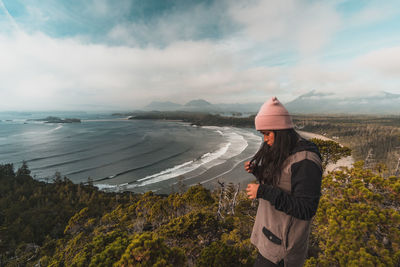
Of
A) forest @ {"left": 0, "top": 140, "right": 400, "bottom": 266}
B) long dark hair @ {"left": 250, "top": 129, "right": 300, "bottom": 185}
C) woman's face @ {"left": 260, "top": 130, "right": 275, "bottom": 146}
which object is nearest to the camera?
long dark hair @ {"left": 250, "top": 129, "right": 300, "bottom": 185}

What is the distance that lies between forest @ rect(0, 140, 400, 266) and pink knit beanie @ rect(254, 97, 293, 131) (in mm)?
2307

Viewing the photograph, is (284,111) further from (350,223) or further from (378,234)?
(378,234)

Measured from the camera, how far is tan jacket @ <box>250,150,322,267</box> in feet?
4.01

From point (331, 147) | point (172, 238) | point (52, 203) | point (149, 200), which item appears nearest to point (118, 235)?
point (172, 238)

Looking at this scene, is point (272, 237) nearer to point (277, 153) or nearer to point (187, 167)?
point (277, 153)

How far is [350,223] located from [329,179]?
4.61 ft

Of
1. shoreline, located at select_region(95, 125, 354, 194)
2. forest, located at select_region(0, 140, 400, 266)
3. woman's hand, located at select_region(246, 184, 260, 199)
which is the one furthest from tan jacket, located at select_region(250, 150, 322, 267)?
shoreline, located at select_region(95, 125, 354, 194)

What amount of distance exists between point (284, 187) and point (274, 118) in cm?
55

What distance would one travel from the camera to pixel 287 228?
4.62 ft

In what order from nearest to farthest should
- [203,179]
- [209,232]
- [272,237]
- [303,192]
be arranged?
1. [303,192]
2. [272,237]
3. [209,232]
4. [203,179]

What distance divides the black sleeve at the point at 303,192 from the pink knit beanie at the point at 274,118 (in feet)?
1.03

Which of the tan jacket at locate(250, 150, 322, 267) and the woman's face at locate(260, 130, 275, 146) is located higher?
the woman's face at locate(260, 130, 275, 146)

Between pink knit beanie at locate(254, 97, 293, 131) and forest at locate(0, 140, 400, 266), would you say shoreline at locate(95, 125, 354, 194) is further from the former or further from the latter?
pink knit beanie at locate(254, 97, 293, 131)

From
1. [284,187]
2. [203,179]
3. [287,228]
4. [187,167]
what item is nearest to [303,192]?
[284,187]
